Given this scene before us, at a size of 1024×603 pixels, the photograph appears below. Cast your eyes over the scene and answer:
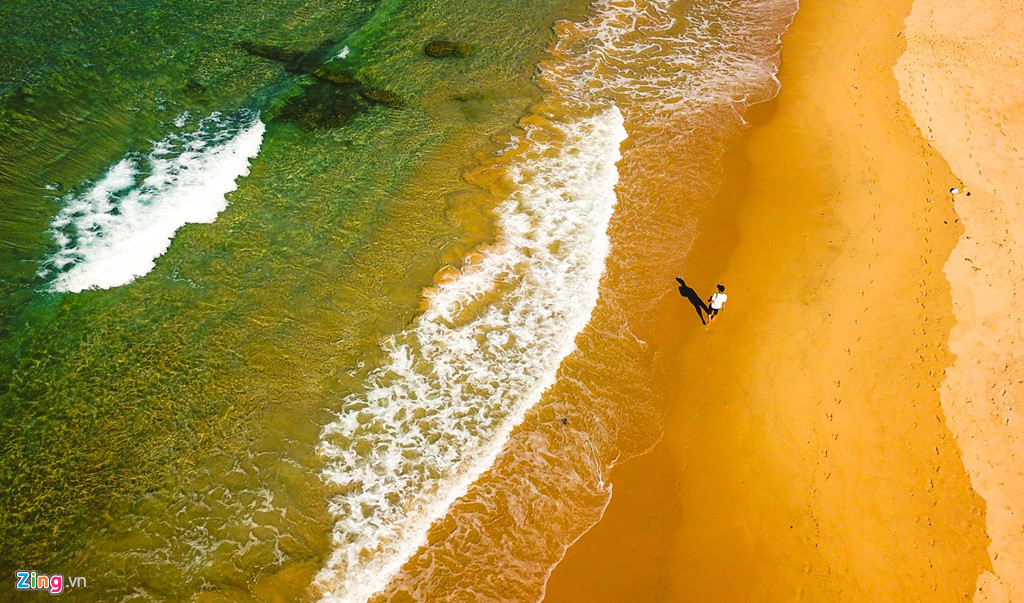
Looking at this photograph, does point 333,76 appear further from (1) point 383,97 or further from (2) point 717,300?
(2) point 717,300

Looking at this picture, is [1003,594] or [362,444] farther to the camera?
[362,444]

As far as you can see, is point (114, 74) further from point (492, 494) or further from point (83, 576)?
point (492, 494)

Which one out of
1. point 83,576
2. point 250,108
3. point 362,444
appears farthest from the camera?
point 250,108

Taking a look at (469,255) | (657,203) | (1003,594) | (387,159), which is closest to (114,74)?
(387,159)

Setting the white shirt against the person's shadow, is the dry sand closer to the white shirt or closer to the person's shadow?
the person's shadow

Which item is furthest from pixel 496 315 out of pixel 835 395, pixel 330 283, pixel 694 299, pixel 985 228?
pixel 985 228

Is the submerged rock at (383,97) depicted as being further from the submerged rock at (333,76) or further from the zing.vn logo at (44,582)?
the zing.vn logo at (44,582)
